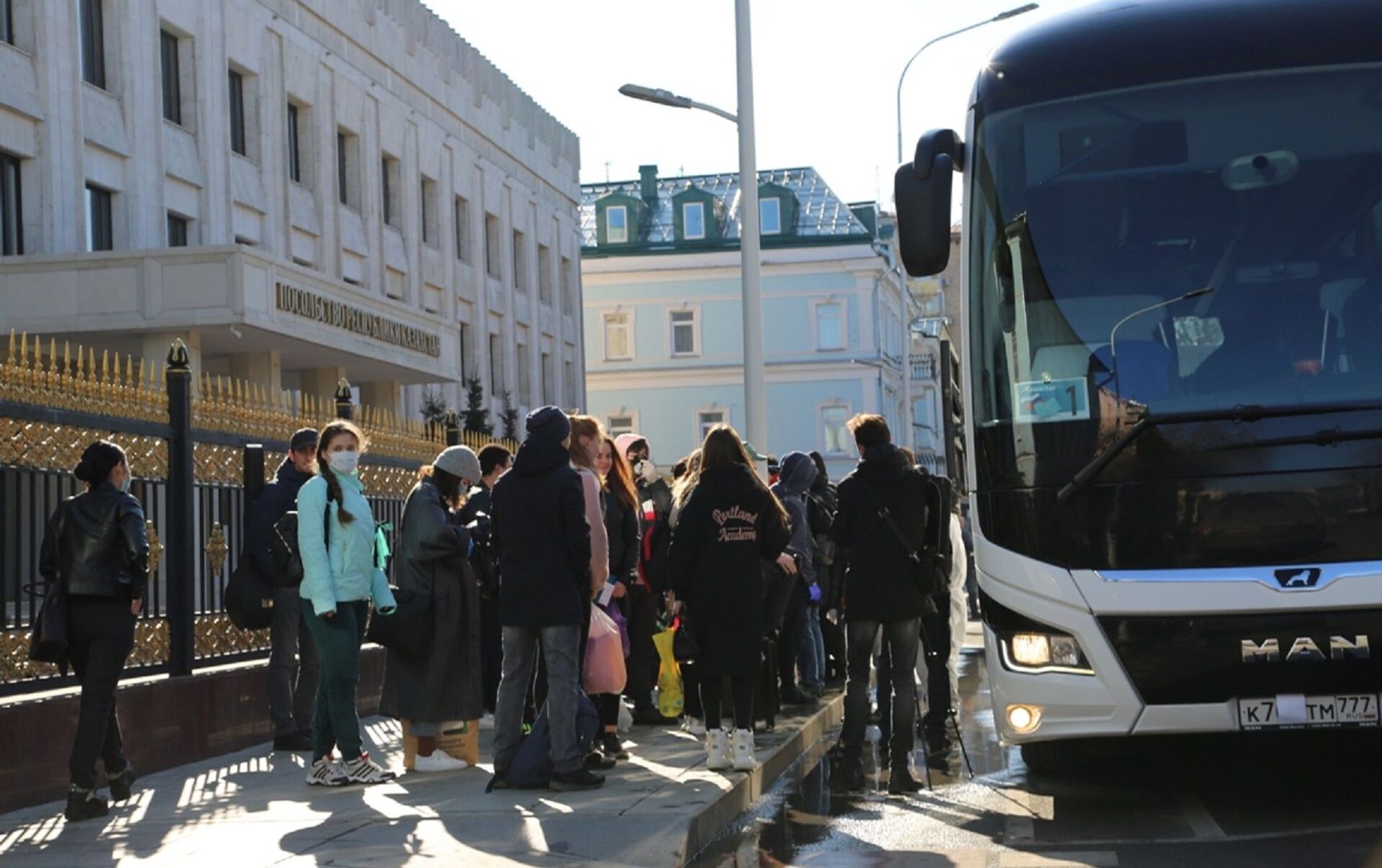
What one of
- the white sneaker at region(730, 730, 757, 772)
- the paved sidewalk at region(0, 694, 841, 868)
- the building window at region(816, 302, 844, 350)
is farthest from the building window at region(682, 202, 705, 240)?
the white sneaker at region(730, 730, 757, 772)

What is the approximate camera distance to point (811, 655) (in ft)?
54.5

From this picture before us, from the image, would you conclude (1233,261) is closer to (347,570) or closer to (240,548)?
(347,570)

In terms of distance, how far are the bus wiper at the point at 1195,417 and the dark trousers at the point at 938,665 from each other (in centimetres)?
417

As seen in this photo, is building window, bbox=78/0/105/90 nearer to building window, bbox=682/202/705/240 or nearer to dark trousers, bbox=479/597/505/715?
dark trousers, bbox=479/597/505/715

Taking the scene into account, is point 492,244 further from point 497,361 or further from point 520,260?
point 497,361

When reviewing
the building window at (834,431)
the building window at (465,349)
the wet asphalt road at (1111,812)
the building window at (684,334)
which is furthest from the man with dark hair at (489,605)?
the building window at (684,334)

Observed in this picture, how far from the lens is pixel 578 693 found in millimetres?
10359

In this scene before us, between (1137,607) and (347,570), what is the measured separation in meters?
4.11

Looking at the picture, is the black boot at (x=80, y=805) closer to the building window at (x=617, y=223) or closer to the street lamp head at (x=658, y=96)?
the street lamp head at (x=658, y=96)

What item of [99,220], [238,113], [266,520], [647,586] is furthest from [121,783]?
[238,113]

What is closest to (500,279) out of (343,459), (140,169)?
(140,169)

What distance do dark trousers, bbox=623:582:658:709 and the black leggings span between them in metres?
2.07

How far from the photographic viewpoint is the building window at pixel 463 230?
5025 cm

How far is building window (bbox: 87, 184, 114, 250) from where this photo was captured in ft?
102
